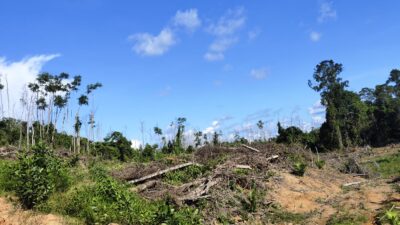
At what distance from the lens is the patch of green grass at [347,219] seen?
34.3 ft

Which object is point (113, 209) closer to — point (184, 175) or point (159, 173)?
point (159, 173)

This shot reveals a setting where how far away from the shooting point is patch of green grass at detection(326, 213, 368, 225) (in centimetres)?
1046

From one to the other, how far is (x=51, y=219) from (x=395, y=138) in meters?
40.0

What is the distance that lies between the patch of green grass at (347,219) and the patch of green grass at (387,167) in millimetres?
7463

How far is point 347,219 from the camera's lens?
35.0 feet

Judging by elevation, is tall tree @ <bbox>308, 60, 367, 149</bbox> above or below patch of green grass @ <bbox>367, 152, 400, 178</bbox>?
above

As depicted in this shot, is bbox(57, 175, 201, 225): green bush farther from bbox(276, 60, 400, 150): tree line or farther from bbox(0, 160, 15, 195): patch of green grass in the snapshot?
bbox(276, 60, 400, 150): tree line

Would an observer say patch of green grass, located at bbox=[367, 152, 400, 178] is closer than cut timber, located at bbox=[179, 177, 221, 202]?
No

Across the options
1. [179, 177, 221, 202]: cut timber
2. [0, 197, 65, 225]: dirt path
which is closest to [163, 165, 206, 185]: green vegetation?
[179, 177, 221, 202]: cut timber

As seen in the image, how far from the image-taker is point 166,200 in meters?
10.5

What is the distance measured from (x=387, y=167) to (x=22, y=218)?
16.9m

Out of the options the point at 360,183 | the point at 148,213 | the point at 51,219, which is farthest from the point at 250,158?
the point at 51,219

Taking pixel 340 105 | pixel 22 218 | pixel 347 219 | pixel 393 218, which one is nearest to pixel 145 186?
pixel 22 218

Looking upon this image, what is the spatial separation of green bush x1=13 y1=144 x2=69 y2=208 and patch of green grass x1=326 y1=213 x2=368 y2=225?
651cm
